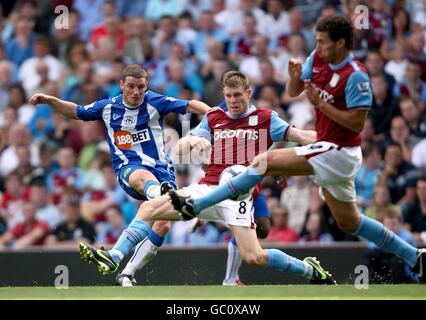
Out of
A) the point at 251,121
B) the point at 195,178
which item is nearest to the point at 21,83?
the point at 195,178

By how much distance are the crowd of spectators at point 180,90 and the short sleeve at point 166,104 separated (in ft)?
9.02

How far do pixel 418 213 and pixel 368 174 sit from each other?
0.89 m

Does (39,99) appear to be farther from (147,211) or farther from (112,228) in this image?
(112,228)

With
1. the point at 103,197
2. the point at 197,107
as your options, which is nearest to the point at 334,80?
the point at 197,107

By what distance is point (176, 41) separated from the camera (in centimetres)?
1484

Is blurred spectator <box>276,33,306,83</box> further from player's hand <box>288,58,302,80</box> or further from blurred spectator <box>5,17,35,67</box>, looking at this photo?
player's hand <box>288,58,302,80</box>

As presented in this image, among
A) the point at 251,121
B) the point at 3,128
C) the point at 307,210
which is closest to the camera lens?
the point at 251,121

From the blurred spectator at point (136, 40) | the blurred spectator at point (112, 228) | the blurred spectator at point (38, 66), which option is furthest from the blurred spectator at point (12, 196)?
the blurred spectator at point (136, 40)

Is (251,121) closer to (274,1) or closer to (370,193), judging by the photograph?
(370,193)

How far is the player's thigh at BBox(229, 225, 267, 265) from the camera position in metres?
8.94

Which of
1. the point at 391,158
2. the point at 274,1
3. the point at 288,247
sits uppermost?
the point at 274,1

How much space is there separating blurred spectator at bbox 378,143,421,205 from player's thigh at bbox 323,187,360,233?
3.62 metres

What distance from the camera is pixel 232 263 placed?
10.6 metres
